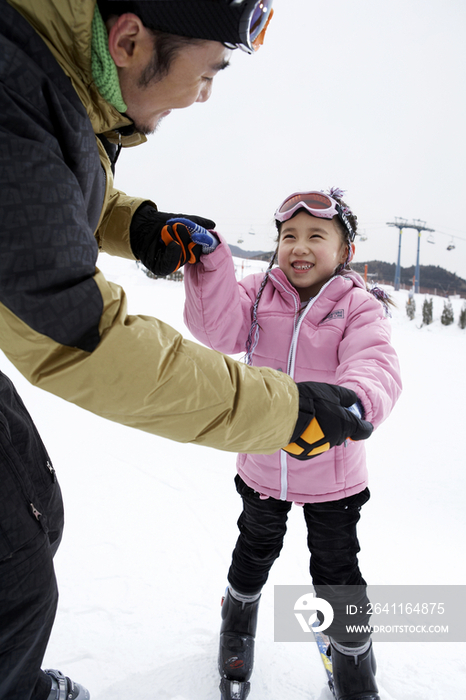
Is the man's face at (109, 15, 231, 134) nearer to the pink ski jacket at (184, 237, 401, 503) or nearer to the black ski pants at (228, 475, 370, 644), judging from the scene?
the pink ski jacket at (184, 237, 401, 503)

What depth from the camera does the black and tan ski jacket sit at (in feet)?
1.94

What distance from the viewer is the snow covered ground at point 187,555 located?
145 centimetres

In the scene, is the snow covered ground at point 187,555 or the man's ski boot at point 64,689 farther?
the snow covered ground at point 187,555

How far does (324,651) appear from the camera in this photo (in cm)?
157

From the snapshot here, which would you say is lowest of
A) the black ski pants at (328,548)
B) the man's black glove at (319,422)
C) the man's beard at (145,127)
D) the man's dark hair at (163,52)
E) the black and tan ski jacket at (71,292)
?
the black ski pants at (328,548)

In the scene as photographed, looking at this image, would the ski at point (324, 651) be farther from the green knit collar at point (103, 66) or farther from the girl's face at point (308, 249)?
the green knit collar at point (103, 66)

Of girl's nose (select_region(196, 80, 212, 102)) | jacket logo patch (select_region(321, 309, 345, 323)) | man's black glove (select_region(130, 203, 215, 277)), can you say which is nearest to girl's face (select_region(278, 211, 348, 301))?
jacket logo patch (select_region(321, 309, 345, 323))

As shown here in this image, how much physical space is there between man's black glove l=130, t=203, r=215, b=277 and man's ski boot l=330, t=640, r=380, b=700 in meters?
1.49

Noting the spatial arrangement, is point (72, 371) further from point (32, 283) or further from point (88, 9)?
point (88, 9)

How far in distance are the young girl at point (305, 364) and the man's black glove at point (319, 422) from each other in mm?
407

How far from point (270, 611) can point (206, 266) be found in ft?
5.10

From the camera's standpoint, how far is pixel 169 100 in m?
0.84

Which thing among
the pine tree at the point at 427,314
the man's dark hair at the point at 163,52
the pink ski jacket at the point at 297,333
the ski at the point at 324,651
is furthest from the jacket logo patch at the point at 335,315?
the pine tree at the point at 427,314

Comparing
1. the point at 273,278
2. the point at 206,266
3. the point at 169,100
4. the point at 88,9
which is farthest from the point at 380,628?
the point at 88,9
